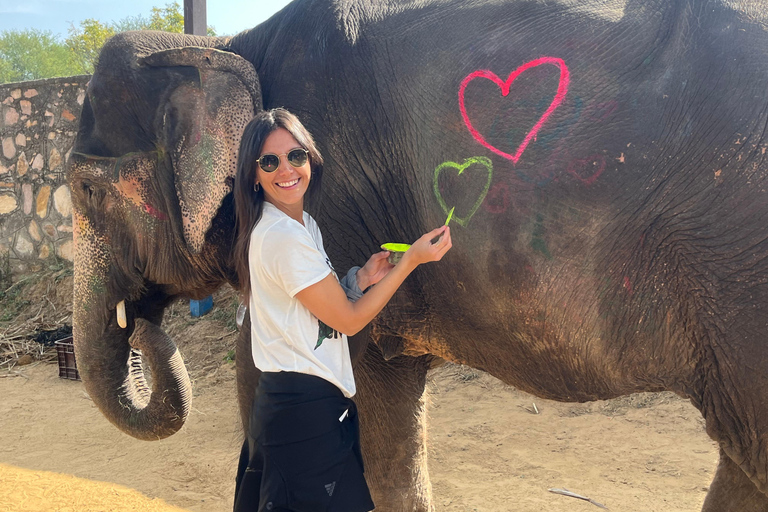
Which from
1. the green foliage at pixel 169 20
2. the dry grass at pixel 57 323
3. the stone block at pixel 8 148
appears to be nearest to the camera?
the dry grass at pixel 57 323

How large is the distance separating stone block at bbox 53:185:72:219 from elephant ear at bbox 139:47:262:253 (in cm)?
485

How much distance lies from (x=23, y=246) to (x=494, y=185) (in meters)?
6.18

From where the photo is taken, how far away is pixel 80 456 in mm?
4070

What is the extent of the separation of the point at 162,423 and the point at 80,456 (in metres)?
2.01

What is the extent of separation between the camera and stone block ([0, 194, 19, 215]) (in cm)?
668

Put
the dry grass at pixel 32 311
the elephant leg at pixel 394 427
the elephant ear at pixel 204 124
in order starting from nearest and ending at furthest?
the elephant ear at pixel 204 124
the elephant leg at pixel 394 427
the dry grass at pixel 32 311

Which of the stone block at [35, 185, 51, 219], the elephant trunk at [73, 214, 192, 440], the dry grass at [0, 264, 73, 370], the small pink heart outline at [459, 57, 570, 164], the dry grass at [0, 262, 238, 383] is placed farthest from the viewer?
the stone block at [35, 185, 51, 219]

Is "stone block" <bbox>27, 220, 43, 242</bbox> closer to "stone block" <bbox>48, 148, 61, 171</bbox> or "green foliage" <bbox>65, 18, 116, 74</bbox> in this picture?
"stone block" <bbox>48, 148, 61, 171</bbox>

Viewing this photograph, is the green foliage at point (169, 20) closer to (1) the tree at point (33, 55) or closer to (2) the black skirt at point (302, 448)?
(1) the tree at point (33, 55)

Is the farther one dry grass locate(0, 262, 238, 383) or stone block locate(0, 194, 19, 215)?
stone block locate(0, 194, 19, 215)

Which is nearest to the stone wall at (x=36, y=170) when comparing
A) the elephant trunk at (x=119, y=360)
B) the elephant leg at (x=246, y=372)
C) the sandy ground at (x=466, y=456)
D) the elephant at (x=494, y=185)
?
the sandy ground at (x=466, y=456)

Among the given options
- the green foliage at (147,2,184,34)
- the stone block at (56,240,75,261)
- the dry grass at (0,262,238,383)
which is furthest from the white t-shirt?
the green foliage at (147,2,184,34)

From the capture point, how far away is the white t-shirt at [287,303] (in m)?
1.55

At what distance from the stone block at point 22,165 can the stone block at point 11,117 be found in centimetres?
33
